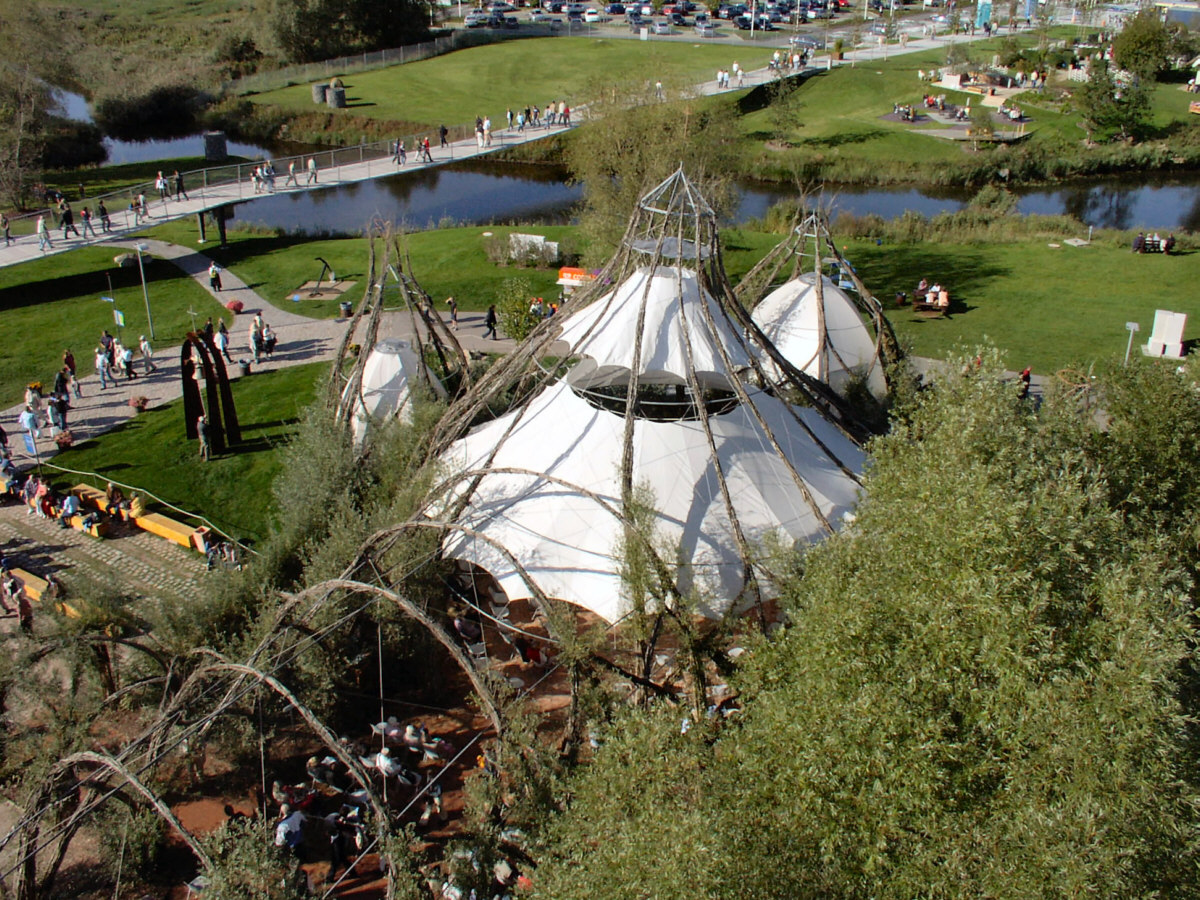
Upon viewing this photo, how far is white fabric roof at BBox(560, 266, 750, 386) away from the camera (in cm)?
1789

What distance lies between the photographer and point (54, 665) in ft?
53.7

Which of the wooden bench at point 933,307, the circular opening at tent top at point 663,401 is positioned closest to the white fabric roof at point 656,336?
the circular opening at tent top at point 663,401

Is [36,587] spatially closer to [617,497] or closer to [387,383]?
[387,383]

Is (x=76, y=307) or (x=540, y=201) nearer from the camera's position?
(x=76, y=307)

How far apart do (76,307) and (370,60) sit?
168 feet

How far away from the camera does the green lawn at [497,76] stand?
68.3m

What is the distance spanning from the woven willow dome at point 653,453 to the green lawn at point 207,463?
579 centimetres

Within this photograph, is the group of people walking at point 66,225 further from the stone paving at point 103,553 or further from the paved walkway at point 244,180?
the stone paving at point 103,553

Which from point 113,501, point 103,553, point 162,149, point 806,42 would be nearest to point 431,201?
point 162,149

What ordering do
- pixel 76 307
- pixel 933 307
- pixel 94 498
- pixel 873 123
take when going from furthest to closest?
1. pixel 873 123
2. pixel 76 307
3. pixel 933 307
4. pixel 94 498

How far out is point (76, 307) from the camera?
34.3 meters

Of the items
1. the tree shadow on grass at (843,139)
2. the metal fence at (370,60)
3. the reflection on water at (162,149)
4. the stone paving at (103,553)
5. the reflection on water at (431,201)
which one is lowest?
the stone paving at (103,553)

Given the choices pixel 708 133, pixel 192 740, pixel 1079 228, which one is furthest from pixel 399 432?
pixel 1079 228

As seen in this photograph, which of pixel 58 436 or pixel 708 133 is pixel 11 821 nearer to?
pixel 58 436
